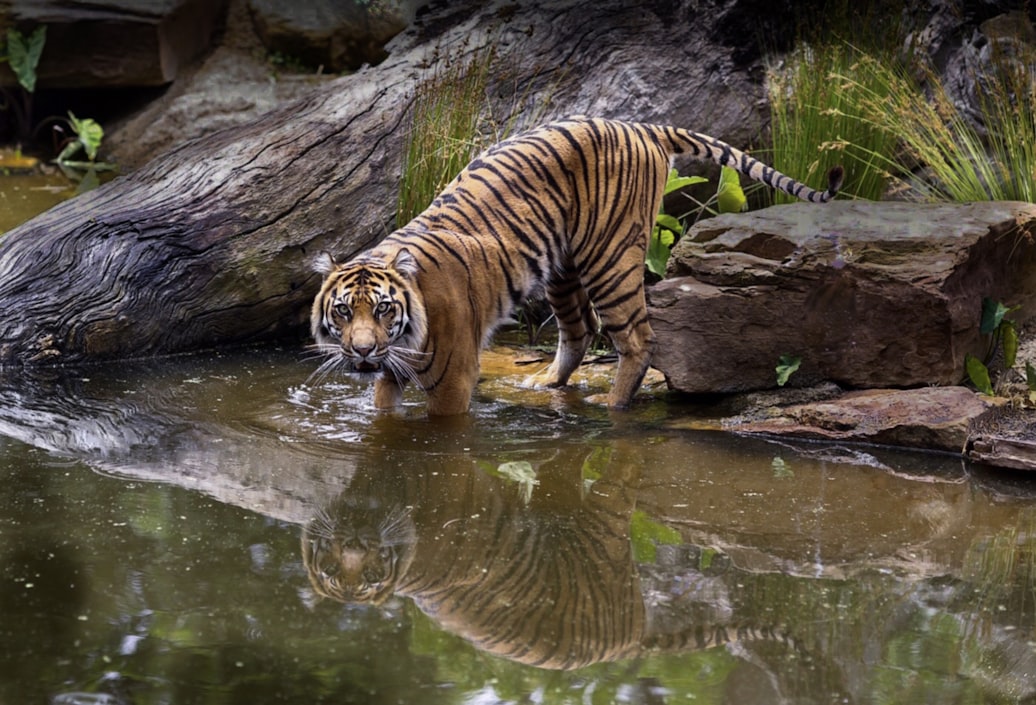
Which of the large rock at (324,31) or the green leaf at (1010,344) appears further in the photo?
the large rock at (324,31)

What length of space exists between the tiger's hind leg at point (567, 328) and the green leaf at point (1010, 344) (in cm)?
187

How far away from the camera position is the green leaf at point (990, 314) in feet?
17.6

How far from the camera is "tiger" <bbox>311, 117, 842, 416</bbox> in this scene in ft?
16.8

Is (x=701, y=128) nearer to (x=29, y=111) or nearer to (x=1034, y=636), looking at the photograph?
(x=1034, y=636)

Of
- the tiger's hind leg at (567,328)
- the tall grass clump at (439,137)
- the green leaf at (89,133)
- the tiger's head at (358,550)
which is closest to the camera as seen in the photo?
the tiger's head at (358,550)

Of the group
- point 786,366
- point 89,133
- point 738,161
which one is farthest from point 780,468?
point 89,133

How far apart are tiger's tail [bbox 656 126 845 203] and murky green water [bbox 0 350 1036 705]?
1.23 metres

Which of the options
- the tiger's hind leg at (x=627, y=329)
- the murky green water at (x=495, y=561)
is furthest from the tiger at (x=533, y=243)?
the murky green water at (x=495, y=561)

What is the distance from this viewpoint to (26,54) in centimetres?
969

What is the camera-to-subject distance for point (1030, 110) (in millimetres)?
5996

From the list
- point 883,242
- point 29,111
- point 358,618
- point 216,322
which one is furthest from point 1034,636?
point 29,111

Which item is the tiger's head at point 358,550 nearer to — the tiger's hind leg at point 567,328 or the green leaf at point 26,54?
the tiger's hind leg at point 567,328

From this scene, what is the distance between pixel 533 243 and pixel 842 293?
1353mm

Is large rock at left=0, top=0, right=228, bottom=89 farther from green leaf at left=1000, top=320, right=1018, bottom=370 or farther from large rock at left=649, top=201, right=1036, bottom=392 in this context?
green leaf at left=1000, top=320, right=1018, bottom=370
